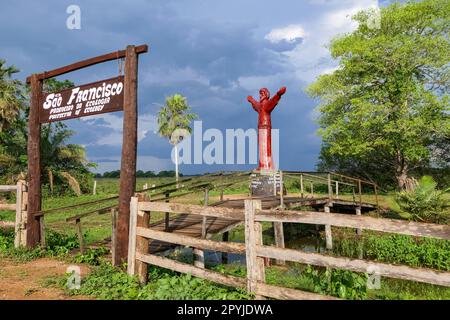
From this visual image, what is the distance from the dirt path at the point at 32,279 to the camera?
19.3 ft

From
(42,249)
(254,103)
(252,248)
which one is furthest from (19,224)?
(254,103)

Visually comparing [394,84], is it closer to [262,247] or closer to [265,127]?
[265,127]

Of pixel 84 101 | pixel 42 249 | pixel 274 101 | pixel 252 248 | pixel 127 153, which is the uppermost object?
pixel 274 101

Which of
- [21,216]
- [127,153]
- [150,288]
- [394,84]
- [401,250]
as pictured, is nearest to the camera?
[150,288]

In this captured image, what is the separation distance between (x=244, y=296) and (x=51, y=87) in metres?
32.7

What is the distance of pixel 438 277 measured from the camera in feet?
11.7

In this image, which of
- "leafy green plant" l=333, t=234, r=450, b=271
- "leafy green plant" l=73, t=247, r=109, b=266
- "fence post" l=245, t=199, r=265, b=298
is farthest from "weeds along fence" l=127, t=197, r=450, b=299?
"leafy green plant" l=333, t=234, r=450, b=271

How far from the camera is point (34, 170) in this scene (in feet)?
31.6

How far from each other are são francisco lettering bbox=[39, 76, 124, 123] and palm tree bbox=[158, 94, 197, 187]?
34771 mm

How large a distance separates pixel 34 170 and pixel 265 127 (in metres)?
13.5

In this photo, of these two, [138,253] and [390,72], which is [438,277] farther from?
[390,72]

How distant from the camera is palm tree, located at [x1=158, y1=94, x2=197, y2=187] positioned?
147 ft

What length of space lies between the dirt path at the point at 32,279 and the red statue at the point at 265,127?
45.3 feet
